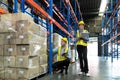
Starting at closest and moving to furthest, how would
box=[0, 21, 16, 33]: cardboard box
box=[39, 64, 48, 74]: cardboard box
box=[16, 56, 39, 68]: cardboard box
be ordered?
1. box=[16, 56, 39, 68]: cardboard box
2. box=[0, 21, 16, 33]: cardboard box
3. box=[39, 64, 48, 74]: cardboard box

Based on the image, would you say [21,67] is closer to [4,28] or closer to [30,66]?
[30,66]

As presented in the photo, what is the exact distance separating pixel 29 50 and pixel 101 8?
59.8 ft

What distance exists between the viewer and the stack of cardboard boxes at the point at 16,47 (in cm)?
511

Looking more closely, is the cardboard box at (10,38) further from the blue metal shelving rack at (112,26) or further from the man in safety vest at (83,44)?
A: the blue metal shelving rack at (112,26)

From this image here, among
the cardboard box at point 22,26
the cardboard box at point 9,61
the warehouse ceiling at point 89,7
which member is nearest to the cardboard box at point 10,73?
the cardboard box at point 9,61

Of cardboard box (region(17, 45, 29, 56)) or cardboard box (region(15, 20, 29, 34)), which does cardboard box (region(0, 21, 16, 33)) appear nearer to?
cardboard box (region(15, 20, 29, 34))

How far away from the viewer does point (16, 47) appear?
516cm

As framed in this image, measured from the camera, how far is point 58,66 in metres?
7.35

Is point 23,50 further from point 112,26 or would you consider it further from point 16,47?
point 112,26

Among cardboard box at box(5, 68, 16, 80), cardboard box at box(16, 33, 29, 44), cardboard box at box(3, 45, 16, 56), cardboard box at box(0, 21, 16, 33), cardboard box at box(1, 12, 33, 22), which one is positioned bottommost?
cardboard box at box(5, 68, 16, 80)

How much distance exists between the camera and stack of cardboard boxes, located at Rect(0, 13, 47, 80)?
5.11m

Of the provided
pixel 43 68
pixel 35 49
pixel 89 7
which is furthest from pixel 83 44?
A: pixel 89 7

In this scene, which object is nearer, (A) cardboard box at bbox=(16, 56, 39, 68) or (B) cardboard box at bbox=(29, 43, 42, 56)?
(A) cardboard box at bbox=(16, 56, 39, 68)

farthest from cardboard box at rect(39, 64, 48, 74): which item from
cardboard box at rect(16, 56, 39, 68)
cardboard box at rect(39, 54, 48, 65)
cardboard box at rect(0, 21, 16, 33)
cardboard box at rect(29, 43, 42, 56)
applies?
cardboard box at rect(0, 21, 16, 33)
